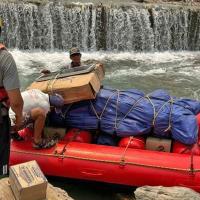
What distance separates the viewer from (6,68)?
3646 mm

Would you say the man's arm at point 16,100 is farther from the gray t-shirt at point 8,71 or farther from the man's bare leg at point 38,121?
the man's bare leg at point 38,121

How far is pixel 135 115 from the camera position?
5.67 m

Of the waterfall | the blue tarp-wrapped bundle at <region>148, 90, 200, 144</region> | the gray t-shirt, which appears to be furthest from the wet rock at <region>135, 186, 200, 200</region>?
the waterfall

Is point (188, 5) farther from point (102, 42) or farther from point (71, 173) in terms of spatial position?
point (71, 173)

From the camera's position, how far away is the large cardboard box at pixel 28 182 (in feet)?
11.7

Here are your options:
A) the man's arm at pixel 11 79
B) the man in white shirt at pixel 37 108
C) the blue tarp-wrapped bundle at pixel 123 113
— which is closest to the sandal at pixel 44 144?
the man in white shirt at pixel 37 108

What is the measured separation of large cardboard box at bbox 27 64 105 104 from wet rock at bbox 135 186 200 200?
141cm

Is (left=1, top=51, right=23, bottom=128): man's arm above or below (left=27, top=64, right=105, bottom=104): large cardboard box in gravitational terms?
above

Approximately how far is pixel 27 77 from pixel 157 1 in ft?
19.0

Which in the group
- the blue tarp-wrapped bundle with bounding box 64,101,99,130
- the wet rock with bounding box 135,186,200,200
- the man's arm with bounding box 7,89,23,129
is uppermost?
the man's arm with bounding box 7,89,23,129

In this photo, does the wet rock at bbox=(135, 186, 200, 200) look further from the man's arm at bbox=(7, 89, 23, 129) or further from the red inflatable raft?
the man's arm at bbox=(7, 89, 23, 129)

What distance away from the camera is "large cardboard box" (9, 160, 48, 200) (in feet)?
11.7

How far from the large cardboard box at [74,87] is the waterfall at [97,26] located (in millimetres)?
7301

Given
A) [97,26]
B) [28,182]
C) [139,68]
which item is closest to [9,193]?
[28,182]
